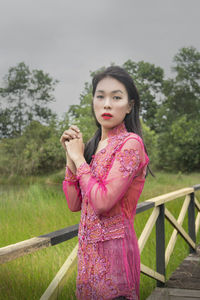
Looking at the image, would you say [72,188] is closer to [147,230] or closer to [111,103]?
[111,103]

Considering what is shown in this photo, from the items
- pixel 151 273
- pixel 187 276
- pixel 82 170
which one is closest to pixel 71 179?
pixel 82 170

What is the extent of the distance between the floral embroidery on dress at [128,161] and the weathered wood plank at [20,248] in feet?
1.86

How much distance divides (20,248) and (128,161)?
59cm

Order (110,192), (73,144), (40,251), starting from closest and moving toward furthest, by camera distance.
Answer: (110,192) < (73,144) < (40,251)

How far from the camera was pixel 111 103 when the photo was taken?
54.6 inches

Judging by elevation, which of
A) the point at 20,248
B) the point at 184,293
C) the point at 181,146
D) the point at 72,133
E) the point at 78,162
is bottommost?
the point at 184,293

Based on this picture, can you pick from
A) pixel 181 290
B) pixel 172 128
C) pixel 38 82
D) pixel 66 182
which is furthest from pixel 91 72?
pixel 66 182

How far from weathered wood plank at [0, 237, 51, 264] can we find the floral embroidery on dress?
1.86 feet

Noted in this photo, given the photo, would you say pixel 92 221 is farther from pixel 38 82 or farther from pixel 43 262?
pixel 38 82

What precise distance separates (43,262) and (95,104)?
203cm

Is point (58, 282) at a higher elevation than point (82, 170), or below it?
below

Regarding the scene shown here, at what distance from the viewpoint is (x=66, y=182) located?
4.69 ft

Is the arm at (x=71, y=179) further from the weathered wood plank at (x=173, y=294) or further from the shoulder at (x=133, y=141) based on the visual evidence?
the weathered wood plank at (x=173, y=294)

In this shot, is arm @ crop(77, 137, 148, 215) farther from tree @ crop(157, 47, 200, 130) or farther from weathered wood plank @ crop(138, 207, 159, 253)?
tree @ crop(157, 47, 200, 130)
